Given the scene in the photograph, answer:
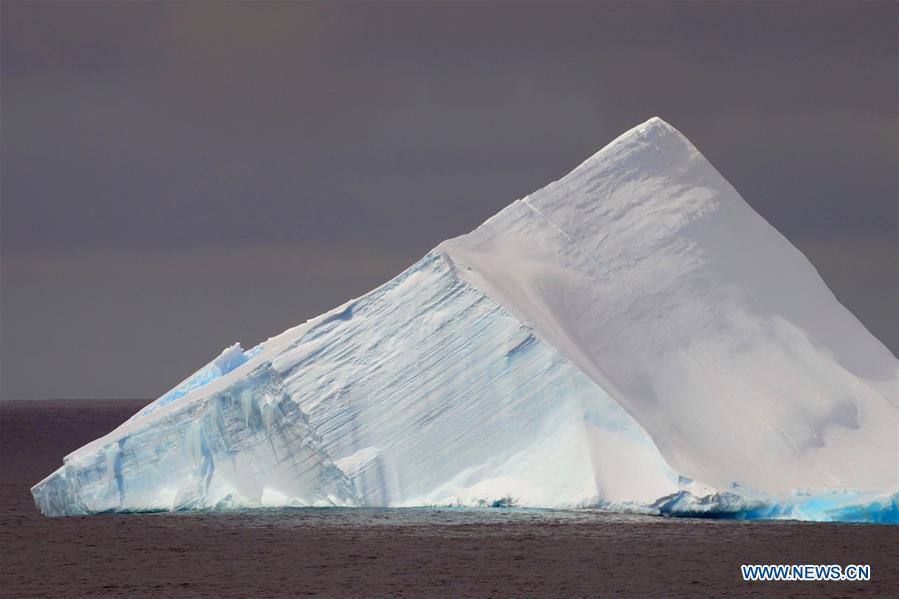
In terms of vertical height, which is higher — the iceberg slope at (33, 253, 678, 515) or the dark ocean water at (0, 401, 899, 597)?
the iceberg slope at (33, 253, 678, 515)

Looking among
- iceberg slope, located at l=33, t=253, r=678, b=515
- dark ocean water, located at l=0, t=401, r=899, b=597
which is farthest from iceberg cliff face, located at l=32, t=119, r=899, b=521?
dark ocean water, located at l=0, t=401, r=899, b=597

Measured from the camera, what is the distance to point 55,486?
104 feet

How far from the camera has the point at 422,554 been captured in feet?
92.4

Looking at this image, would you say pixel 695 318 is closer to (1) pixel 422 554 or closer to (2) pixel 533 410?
(2) pixel 533 410

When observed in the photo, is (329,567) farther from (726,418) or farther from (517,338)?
(726,418)

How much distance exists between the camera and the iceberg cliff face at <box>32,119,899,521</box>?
29703 millimetres

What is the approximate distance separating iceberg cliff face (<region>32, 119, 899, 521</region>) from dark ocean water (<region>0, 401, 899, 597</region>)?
62 cm

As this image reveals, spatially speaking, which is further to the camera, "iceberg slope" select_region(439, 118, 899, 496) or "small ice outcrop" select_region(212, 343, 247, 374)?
"small ice outcrop" select_region(212, 343, 247, 374)

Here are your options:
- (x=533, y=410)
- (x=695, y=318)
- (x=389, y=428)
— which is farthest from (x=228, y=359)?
(x=695, y=318)

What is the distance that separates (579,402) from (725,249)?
5.57 metres

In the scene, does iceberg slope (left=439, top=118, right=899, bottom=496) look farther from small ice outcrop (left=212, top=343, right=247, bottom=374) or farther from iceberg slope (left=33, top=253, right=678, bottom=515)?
small ice outcrop (left=212, top=343, right=247, bottom=374)

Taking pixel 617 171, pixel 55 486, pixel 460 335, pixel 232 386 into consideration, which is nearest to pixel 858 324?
pixel 617 171

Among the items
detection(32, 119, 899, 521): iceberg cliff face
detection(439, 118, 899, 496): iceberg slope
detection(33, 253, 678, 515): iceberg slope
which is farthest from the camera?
detection(439, 118, 899, 496): iceberg slope

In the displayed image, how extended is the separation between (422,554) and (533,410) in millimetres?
3661
